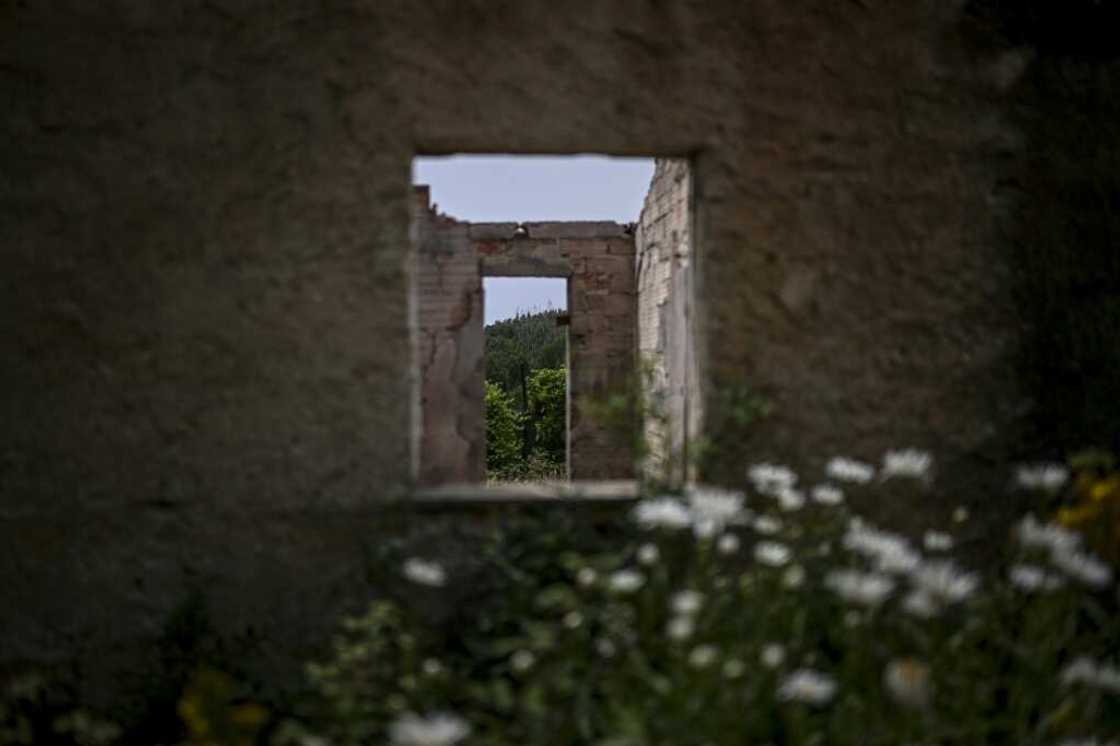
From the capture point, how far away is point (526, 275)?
919 cm

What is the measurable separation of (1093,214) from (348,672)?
269 cm

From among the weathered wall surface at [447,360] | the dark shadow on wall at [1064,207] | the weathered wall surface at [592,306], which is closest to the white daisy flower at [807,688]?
the dark shadow on wall at [1064,207]

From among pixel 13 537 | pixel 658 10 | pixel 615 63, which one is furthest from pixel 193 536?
pixel 658 10

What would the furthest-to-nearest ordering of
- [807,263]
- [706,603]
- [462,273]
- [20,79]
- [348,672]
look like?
[462,273], [807,263], [20,79], [348,672], [706,603]

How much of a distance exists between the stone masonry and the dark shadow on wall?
5446 mm

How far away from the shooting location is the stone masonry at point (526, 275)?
813 centimetres

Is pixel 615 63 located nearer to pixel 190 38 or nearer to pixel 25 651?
pixel 190 38

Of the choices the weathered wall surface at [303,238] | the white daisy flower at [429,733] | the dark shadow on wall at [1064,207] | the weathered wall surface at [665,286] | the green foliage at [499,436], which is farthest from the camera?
the green foliage at [499,436]

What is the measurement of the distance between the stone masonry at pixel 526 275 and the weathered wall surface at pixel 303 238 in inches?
207

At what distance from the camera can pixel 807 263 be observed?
2.98 meters

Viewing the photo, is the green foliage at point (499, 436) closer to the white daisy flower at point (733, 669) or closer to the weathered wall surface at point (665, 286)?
the weathered wall surface at point (665, 286)

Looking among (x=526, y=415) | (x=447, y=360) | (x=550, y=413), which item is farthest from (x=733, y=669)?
(x=526, y=415)

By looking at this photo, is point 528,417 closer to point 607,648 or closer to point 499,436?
point 499,436

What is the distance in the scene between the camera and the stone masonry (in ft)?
26.7
